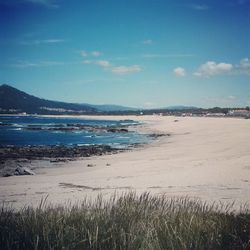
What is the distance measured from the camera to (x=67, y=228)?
4.39m

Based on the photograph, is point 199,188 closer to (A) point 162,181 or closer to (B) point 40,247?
(A) point 162,181

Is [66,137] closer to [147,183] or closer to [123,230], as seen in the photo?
[147,183]

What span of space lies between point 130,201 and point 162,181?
6761 millimetres

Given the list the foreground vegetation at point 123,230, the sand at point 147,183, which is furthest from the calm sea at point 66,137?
the foreground vegetation at point 123,230

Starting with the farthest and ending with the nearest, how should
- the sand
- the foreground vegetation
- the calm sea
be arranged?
the calm sea < the sand < the foreground vegetation

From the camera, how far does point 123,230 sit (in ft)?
14.7

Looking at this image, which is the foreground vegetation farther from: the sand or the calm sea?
the calm sea

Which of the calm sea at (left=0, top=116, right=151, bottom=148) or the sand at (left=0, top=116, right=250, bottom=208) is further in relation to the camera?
the calm sea at (left=0, top=116, right=151, bottom=148)

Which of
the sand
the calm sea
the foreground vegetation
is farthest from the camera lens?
the calm sea

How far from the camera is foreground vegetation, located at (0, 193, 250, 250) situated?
4219mm

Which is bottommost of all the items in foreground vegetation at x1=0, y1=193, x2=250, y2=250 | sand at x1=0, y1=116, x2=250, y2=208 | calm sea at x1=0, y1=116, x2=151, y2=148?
calm sea at x1=0, y1=116, x2=151, y2=148

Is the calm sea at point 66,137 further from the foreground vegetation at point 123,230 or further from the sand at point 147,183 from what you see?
the foreground vegetation at point 123,230

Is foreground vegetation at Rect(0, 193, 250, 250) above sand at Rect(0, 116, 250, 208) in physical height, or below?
above

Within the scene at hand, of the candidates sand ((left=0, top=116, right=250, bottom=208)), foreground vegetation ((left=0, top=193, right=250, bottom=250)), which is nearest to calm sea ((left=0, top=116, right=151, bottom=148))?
sand ((left=0, top=116, right=250, bottom=208))
